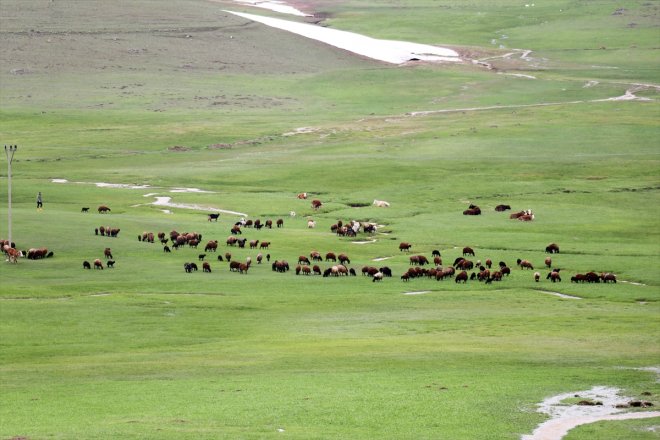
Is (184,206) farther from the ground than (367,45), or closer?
closer

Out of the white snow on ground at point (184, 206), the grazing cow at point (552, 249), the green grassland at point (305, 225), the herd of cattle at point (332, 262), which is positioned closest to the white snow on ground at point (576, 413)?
the green grassland at point (305, 225)

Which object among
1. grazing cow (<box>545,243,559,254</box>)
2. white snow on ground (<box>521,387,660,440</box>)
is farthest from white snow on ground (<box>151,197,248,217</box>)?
white snow on ground (<box>521,387,660,440</box>)

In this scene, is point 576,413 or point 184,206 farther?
point 184,206

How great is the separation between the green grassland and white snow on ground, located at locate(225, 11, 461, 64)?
467 cm

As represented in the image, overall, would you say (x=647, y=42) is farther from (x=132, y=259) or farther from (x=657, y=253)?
(x=132, y=259)

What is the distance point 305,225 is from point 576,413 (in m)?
39.9

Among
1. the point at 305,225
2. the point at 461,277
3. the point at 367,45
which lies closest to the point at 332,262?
the point at 461,277

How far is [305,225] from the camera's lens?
66.6 m

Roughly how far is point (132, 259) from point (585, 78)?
102 m

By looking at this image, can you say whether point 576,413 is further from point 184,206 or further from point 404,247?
point 184,206

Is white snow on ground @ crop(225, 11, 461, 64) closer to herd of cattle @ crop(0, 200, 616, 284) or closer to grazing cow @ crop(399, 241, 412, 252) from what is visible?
grazing cow @ crop(399, 241, 412, 252)

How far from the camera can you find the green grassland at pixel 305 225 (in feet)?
93.8

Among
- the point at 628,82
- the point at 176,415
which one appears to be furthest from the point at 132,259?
the point at 628,82

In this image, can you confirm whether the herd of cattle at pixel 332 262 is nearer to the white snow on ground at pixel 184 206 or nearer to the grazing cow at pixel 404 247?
the grazing cow at pixel 404 247
